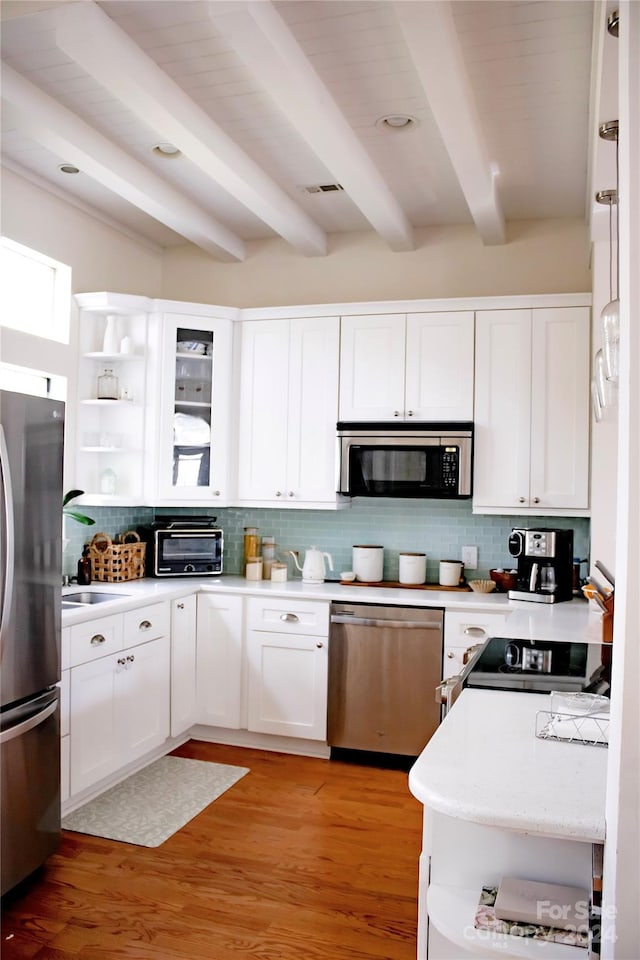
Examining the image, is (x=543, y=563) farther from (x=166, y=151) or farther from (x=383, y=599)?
(x=166, y=151)

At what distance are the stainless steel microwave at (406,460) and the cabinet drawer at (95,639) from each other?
1463mm

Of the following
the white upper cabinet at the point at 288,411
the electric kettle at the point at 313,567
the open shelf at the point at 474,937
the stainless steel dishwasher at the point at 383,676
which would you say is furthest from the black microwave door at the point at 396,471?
the open shelf at the point at 474,937

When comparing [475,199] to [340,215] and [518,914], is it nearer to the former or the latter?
[340,215]

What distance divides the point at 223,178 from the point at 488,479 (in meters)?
2.00

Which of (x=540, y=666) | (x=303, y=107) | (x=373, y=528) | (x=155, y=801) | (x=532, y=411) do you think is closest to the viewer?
(x=540, y=666)

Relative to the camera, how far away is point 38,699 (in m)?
2.74

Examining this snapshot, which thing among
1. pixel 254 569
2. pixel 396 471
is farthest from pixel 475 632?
pixel 254 569

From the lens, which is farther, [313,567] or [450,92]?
[313,567]

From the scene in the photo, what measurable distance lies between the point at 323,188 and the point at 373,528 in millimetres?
1919

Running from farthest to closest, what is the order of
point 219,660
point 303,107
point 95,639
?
point 219,660 < point 95,639 < point 303,107

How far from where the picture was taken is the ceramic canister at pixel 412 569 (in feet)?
14.3

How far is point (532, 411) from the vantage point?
13.2ft

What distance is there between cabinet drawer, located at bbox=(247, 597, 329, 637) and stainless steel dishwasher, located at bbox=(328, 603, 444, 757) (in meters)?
0.07

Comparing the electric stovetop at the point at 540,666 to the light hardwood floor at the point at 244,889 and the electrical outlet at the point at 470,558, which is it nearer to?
the light hardwood floor at the point at 244,889
